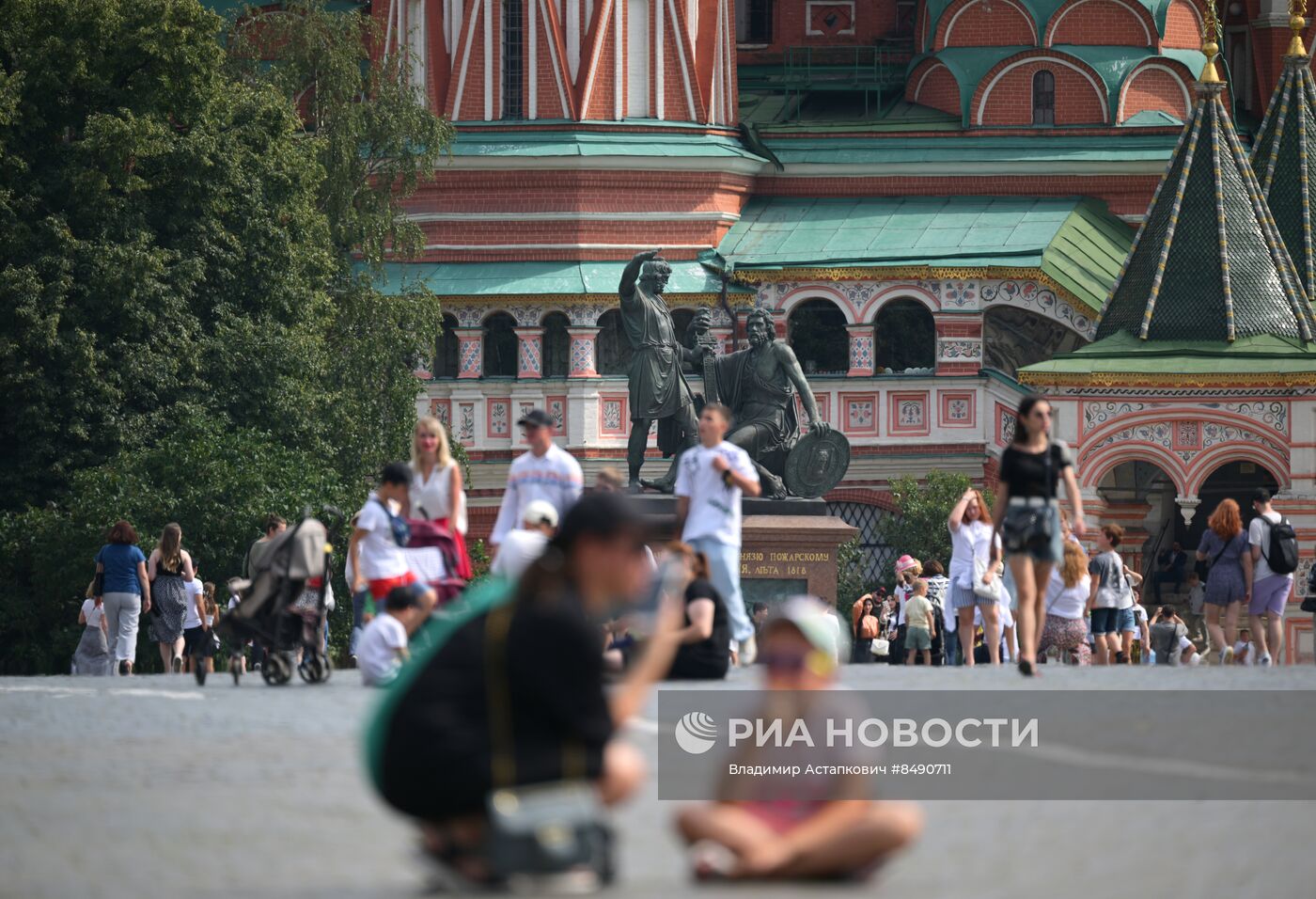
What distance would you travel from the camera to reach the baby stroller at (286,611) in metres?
19.6

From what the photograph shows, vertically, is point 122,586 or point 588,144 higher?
point 588,144

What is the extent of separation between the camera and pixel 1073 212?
4781cm

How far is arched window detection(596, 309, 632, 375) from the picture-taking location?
46906mm

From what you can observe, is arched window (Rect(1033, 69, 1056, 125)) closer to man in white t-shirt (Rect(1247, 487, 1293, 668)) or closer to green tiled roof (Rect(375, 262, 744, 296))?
green tiled roof (Rect(375, 262, 744, 296))

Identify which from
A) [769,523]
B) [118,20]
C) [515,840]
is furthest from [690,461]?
[118,20]

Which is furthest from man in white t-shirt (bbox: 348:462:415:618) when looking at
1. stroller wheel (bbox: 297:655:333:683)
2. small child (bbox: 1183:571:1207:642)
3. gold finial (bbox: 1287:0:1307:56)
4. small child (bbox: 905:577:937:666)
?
gold finial (bbox: 1287:0:1307:56)

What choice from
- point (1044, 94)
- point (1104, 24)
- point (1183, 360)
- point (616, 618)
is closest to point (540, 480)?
point (616, 618)

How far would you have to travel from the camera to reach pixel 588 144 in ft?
155

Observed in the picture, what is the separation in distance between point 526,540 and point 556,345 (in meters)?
28.7

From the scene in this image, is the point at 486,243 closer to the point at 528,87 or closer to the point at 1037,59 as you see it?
the point at 528,87

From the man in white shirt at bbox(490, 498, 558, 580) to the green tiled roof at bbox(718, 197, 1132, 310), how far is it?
1043 inches

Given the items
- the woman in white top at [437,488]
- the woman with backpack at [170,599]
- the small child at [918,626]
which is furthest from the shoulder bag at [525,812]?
the small child at [918,626]

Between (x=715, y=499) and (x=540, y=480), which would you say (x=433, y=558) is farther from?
(x=715, y=499)

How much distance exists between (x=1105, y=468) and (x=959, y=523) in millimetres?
18798
